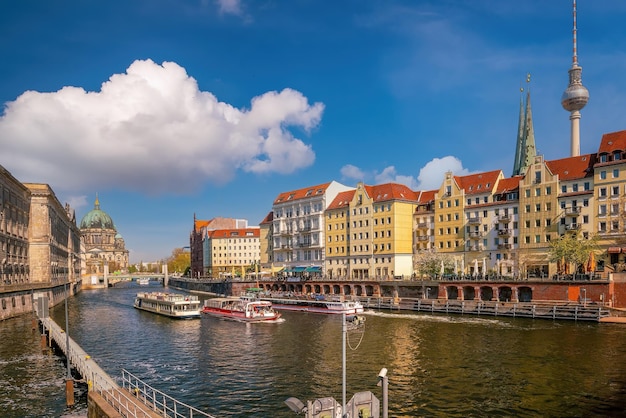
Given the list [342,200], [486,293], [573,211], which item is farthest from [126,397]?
[342,200]

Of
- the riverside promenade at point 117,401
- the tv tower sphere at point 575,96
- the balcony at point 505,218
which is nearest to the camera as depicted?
the riverside promenade at point 117,401

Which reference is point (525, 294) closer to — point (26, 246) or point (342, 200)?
point (342, 200)

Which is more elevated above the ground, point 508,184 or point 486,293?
point 508,184

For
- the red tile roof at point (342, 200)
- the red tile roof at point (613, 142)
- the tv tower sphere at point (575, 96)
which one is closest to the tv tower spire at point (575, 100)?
the tv tower sphere at point (575, 96)

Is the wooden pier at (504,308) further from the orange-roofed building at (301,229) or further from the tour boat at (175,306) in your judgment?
the orange-roofed building at (301,229)

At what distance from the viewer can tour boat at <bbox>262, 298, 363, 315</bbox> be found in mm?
86062

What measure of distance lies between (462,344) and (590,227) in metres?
48.8

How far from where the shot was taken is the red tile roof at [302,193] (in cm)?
13662

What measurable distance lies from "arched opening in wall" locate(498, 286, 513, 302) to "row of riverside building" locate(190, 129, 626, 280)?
14.1 ft

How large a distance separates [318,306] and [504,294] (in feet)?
112

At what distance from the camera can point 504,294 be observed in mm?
88375

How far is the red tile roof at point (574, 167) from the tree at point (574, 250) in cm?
1220

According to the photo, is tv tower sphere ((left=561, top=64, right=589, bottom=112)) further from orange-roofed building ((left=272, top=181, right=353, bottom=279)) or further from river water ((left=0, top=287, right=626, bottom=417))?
river water ((left=0, top=287, right=626, bottom=417))

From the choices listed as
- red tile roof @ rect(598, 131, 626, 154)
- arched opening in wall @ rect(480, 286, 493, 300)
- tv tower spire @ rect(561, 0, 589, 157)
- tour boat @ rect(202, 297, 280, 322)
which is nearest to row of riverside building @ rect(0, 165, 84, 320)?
tour boat @ rect(202, 297, 280, 322)
